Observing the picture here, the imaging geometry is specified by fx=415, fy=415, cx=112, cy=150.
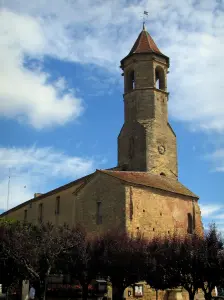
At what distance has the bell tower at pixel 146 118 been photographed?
123ft

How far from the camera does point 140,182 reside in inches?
Result: 1272

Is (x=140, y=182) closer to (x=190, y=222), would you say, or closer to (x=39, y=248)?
(x=190, y=222)

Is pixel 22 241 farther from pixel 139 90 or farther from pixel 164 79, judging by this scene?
pixel 164 79

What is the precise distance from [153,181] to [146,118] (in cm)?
689

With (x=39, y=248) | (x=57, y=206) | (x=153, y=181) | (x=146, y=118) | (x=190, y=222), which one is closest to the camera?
(x=39, y=248)

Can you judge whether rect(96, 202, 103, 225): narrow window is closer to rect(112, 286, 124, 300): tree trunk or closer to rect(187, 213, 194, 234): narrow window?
rect(112, 286, 124, 300): tree trunk

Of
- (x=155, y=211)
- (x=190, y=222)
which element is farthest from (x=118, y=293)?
(x=190, y=222)

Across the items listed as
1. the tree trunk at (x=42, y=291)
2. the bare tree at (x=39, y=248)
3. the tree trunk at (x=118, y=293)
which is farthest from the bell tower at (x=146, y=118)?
the tree trunk at (x=42, y=291)

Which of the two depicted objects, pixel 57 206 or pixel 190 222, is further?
pixel 57 206

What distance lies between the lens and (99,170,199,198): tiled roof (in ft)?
106

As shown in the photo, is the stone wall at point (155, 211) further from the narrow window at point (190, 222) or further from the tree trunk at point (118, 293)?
the tree trunk at point (118, 293)

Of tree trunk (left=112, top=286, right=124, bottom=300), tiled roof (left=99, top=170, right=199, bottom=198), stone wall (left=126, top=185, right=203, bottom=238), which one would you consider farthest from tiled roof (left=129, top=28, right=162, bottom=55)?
tree trunk (left=112, top=286, right=124, bottom=300)

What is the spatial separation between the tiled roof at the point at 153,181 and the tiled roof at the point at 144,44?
12426 millimetres

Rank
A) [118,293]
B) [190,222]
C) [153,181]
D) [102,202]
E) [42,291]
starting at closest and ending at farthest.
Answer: [42,291] < [118,293] < [102,202] < [153,181] < [190,222]
